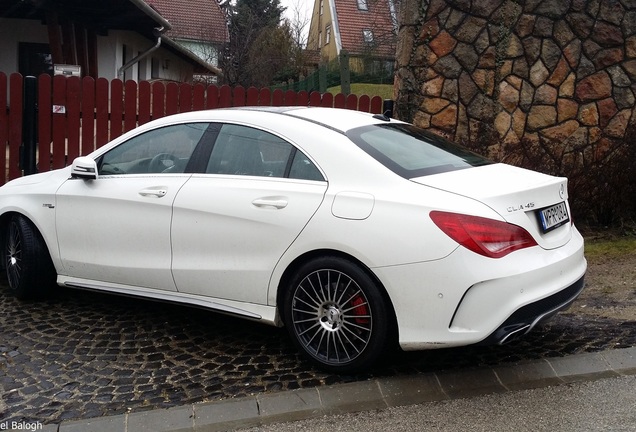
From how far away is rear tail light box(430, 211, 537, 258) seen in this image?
11.3 ft

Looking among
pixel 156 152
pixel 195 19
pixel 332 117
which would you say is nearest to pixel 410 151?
pixel 332 117

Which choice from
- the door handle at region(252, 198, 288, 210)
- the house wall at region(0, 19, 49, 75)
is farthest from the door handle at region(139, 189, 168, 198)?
the house wall at region(0, 19, 49, 75)

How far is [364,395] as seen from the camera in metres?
3.67

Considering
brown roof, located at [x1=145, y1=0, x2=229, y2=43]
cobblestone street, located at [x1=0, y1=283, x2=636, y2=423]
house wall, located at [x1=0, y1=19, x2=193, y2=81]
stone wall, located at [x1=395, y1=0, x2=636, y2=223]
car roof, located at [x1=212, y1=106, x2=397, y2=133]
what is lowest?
cobblestone street, located at [x1=0, y1=283, x2=636, y2=423]

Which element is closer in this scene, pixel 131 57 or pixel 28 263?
pixel 28 263

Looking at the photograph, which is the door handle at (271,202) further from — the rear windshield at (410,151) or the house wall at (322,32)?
the house wall at (322,32)

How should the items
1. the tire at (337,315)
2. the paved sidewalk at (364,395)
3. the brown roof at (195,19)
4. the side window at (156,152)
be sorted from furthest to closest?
the brown roof at (195,19) < the side window at (156,152) < the tire at (337,315) < the paved sidewalk at (364,395)

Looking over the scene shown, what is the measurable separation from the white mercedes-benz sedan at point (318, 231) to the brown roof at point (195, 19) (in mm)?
28272

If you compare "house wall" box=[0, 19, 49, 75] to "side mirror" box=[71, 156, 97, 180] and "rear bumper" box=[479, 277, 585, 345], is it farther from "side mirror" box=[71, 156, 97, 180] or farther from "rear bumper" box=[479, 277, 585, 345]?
"rear bumper" box=[479, 277, 585, 345]

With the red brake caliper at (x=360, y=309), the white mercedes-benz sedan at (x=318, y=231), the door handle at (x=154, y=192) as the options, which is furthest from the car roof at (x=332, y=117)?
the red brake caliper at (x=360, y=309)

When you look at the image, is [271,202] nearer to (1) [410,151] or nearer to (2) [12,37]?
(1) [410,151]

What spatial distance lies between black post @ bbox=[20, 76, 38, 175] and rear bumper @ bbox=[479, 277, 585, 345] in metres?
6.75

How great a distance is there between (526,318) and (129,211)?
2.74 meters

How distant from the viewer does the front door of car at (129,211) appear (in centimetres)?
454
